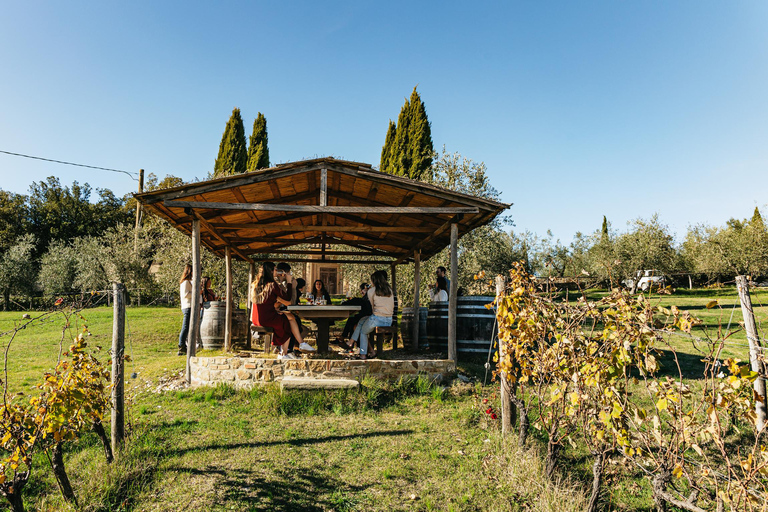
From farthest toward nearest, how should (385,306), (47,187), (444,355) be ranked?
(47,187)
(444,355)
(385,306)

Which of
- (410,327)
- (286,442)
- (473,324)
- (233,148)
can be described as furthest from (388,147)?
(286,442)

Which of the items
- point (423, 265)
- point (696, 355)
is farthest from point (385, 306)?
point (423, 265)

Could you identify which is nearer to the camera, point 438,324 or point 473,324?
point 473,324

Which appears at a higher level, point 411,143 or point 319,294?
point 411,143

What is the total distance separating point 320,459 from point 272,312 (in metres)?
3.14

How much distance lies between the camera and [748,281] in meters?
3.38

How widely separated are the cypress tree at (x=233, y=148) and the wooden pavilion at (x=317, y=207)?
19.6m

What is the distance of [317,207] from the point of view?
259 inches

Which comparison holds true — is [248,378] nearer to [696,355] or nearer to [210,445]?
[210,445]

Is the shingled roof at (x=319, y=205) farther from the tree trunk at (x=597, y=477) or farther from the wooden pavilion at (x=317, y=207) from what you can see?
the tree trunk at (x=597, y=477)

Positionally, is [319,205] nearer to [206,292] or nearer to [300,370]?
[300,370]

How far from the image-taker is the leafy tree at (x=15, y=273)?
82.2 ft

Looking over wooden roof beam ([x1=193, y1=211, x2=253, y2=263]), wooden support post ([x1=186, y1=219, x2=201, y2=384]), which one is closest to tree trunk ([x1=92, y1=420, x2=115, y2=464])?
wooden support post ([x1=186, y1=219, x2=201, y2=384])

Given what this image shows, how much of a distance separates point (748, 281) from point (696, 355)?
21.1 feet
